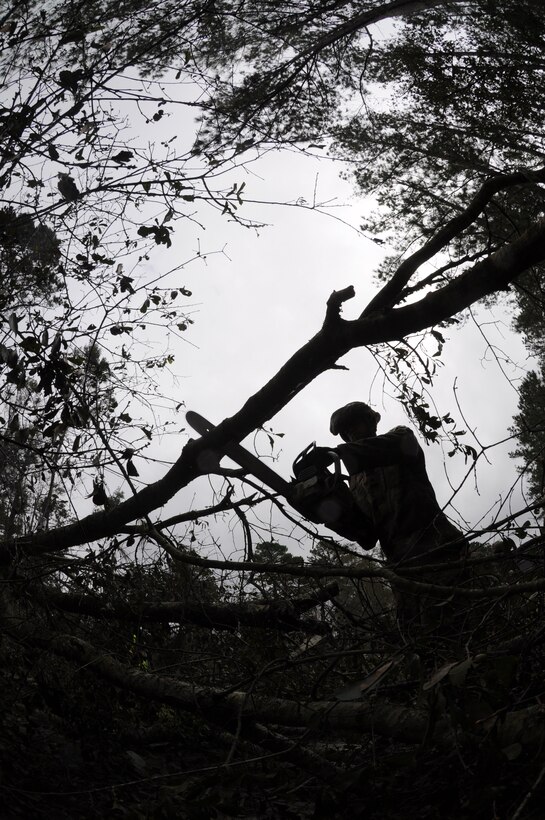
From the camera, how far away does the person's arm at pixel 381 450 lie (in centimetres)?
349

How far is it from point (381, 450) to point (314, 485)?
46 centimetres

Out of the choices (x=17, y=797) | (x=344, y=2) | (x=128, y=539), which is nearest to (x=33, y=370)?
(x=128, y=539)

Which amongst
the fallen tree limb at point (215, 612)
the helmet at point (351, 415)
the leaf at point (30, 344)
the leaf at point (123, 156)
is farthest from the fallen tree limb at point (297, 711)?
the leaf at point (123, 156)

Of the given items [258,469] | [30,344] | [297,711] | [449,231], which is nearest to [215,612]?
[258,469]

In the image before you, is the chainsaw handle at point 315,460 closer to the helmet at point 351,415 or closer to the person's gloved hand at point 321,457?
the person's gloved hand at point 321,457

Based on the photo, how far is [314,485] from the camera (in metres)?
3.42

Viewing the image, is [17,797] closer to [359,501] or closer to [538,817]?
[538,817]

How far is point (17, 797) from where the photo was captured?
91.1 inches

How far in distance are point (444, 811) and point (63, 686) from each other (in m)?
2.53

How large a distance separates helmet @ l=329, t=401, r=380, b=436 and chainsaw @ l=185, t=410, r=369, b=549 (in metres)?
0.59

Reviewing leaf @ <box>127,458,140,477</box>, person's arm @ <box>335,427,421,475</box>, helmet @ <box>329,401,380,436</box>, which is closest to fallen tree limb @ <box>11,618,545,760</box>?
leaf @ <box>127,458,140,477</box>

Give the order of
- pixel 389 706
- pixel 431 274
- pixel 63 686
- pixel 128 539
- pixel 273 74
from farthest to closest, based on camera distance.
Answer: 1. pixel 273 74
2. pixel 128 539
3. pixel 63 686
4. pixel 431 274
5. pixel 389 706

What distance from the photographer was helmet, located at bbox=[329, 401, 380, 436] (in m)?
4.07

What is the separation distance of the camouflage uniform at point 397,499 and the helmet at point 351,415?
0.34 m
